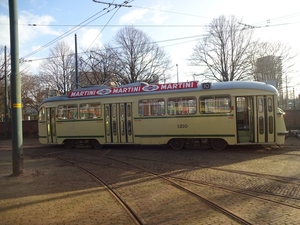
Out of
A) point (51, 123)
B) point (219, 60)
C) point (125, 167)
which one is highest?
point (219, 60)

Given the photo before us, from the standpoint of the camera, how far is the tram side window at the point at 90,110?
15430 millimetres

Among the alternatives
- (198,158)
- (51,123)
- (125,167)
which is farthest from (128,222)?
(51,123)

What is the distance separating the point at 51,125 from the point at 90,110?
289 centimetres

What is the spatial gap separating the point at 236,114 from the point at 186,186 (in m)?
6.59

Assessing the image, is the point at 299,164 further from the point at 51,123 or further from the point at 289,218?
the point at 51,123

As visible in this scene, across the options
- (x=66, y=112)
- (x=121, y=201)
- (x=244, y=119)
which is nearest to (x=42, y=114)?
(x=66, y=112)

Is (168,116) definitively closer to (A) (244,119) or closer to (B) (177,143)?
(B) (177,143)

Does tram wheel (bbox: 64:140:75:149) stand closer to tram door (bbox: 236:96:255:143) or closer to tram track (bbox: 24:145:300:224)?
tram track (bbox: 24:145:300:224)

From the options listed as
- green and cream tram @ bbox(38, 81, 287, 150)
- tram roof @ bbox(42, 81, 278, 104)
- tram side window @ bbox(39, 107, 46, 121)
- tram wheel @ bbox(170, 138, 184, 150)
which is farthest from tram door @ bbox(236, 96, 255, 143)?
tram side window @ bbox(39, 107, 46, 121)

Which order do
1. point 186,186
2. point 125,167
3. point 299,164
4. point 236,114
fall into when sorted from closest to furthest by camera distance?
point 186,186 < point 299,164 < point 125,167 < point 236,114

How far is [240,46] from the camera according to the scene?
3269 cm

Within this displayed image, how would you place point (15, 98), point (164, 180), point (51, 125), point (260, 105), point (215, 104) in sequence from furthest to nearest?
point (51, 125)
point (215, 104)
point (260, 105)
point (15, 98)
point (164, 180)

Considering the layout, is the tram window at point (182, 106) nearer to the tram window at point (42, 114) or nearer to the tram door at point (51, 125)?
→ the tram door at point (51, 125)

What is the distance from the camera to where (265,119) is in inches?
488
